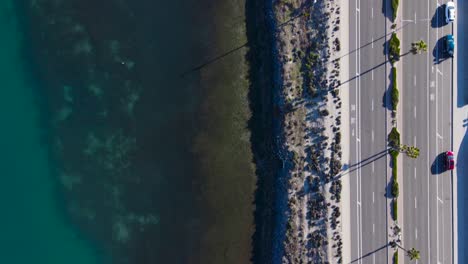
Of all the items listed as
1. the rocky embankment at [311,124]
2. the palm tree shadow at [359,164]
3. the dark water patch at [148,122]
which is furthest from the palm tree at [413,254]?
the dark water patch at [148,122]

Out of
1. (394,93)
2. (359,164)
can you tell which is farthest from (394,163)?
(394,93)

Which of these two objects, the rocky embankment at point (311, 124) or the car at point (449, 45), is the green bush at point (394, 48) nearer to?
the car at point (449, 45)

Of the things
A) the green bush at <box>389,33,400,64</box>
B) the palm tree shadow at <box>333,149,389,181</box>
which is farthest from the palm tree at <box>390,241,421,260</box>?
the green bush at <box>389,33,400,64</box>

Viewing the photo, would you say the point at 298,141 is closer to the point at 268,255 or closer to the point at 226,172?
the point at 226,172

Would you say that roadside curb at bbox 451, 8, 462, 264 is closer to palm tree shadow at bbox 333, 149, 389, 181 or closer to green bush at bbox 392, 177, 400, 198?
green bush at bbox 392, 177, 400, 198

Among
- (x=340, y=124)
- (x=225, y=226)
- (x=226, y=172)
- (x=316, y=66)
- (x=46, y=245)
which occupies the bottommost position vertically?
(x=46, y=245)

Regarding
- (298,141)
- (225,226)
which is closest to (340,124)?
(298,141)

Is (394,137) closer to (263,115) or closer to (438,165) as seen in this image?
(438,165)
